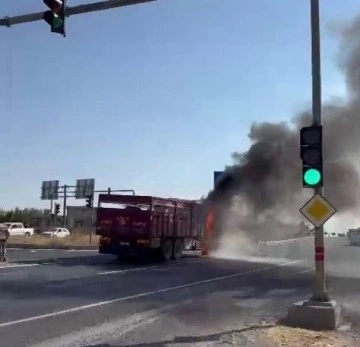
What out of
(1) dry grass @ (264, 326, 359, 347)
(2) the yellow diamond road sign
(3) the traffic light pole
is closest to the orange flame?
(2) the yellow diamond road sign

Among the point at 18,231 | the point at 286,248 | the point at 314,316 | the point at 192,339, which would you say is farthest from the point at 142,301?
the point at 18,231

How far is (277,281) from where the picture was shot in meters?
18.8

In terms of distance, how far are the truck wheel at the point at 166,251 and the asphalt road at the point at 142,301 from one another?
347 cm

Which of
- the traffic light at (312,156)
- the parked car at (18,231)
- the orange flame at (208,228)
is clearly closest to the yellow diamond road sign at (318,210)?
the traffic light at (312,156)

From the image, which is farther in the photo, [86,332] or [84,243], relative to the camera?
[84,243]

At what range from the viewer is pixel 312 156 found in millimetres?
10281

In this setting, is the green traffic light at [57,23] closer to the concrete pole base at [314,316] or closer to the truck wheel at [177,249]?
the concrete pole base at [314,316]

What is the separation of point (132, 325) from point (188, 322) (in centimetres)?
101

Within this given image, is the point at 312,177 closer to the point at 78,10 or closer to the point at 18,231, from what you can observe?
the point at 78,10

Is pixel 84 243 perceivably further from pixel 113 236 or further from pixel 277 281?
pixel 277 281

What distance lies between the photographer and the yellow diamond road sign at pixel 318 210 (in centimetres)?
1012

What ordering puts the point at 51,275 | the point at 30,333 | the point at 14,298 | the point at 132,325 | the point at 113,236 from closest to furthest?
1. the point at 30,333
2. the point at 132,325
3. the point at 14,298
4. the point at 51,275
5. the point at 113,236

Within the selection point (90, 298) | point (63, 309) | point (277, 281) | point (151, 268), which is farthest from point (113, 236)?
point (63, 309)

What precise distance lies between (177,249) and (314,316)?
1866 centimetres
